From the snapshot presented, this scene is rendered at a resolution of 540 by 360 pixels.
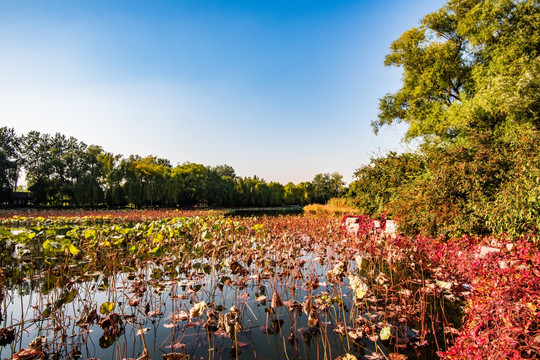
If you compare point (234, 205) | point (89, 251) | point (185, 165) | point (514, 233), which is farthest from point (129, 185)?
point (514, 233)

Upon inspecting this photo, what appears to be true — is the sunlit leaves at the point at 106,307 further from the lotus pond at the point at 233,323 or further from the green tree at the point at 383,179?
the green tree at the point at 383,179

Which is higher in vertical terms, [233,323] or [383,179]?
[383,179]

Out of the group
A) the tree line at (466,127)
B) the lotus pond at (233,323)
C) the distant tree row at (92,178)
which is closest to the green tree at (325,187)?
the distant tree row at (92,178)

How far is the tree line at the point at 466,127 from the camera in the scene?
6.04 meters

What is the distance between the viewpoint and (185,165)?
53.4m

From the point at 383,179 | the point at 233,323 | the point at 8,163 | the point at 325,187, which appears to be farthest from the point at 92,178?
the point at 325,187

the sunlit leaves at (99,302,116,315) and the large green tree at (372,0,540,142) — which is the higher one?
the large green tree at (372,0,540,142)

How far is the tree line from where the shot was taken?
6.04m

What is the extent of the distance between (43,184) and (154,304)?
1757 inches

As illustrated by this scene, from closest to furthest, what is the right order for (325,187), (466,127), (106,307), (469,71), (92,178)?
(106,307) < (466,127) < (469,71) < (92,178) < (325,187)

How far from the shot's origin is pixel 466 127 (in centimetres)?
1273

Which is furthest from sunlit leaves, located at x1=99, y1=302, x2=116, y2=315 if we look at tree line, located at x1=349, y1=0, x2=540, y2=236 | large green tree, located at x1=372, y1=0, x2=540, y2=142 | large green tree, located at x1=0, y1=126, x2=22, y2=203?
large green tree, located at x1=0, y1=126, x2=22, y2=203

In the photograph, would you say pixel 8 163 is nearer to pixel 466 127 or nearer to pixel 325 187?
pixel 466 127

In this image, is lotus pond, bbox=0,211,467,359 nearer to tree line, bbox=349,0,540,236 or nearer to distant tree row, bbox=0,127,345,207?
tree line, bbox=349,0,540,236
